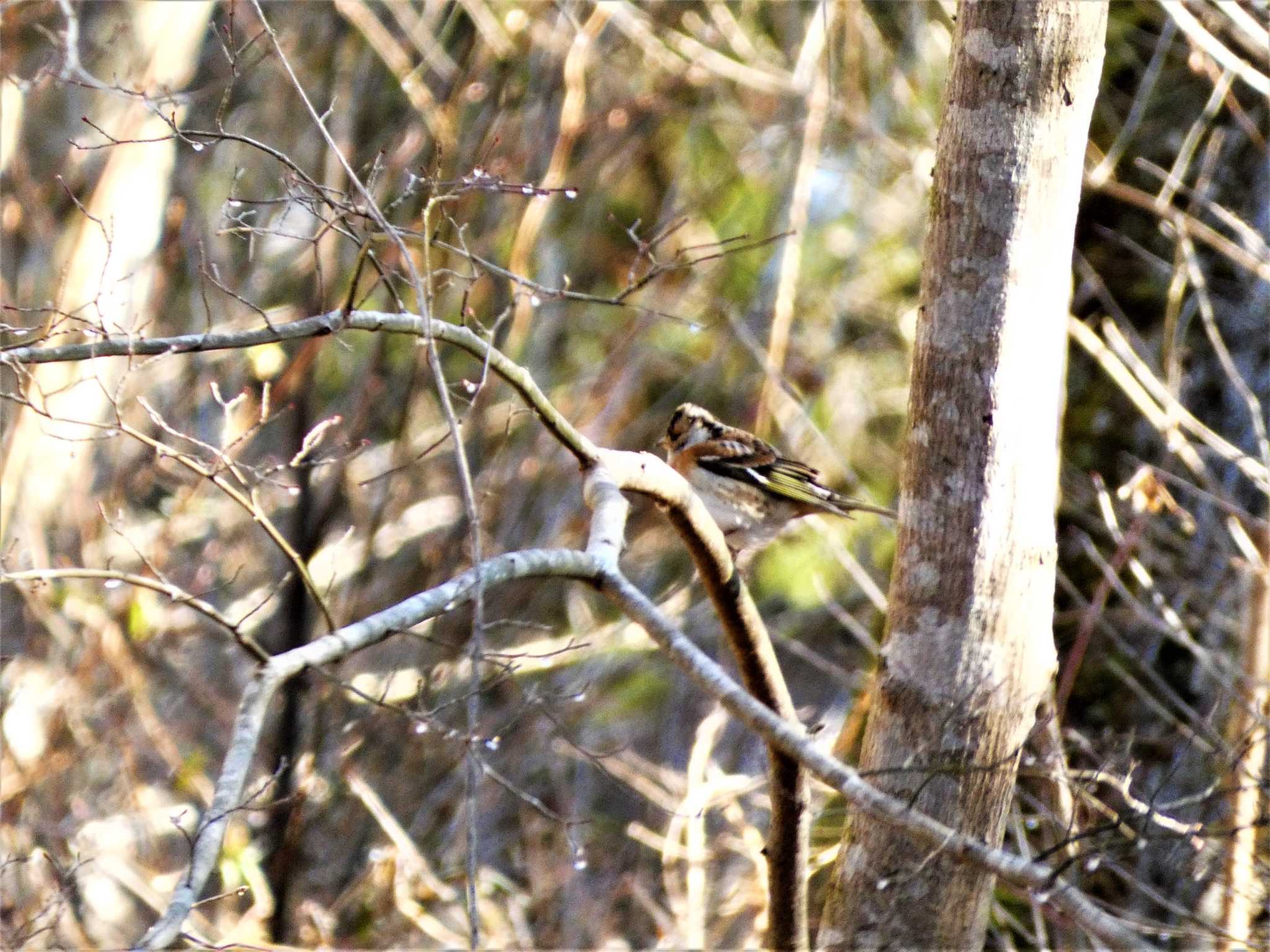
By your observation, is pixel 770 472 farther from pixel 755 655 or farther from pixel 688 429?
pixel 755 655

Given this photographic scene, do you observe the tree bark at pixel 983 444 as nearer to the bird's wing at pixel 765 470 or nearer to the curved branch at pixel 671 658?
the curved branch at pixel 671 658

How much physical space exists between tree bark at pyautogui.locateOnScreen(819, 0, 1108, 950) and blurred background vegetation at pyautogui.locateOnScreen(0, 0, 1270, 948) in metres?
1.99

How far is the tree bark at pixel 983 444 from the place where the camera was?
3.09 meters

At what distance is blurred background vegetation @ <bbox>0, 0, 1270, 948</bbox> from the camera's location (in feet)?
19.5

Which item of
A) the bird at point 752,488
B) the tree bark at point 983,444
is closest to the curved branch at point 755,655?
the tree bark at point 983,444

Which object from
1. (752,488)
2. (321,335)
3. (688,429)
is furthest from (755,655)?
(688,429)

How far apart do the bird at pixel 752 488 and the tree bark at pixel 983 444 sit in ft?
7.58

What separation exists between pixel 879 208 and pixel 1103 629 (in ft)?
14.5

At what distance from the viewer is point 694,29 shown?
8.11m

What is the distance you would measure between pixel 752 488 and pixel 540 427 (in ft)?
6.89

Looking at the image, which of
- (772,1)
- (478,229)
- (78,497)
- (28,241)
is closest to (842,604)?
(478,229)

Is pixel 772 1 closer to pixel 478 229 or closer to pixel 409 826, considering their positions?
pixel 478 229

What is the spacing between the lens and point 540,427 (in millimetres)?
7434

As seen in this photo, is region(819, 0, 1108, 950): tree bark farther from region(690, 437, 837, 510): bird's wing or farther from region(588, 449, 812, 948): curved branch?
region(690, 437, 837, 510): bird's wing
